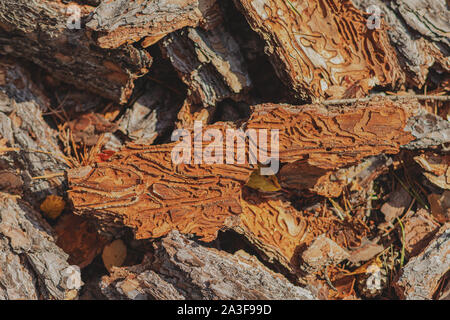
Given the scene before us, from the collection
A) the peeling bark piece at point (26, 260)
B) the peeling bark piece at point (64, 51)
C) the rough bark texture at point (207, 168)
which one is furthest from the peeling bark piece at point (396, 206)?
the peeling bark piece at point (26, 260)

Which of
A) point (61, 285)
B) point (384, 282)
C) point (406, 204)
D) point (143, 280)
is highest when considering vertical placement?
point (61, 285)

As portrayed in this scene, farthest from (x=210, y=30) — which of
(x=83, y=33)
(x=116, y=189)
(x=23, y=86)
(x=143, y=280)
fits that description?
(x=143, y=280)

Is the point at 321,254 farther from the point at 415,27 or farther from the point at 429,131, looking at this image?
the point at 415,27

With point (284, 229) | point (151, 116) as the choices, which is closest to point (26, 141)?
point (151, 116)

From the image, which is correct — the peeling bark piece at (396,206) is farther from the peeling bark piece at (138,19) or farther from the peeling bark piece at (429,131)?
the peeling bark piece at (138,19)

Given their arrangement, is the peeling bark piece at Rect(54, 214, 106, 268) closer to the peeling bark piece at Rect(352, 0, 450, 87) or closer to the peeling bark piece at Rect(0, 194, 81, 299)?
the peeling bark piece at Rect(0, 194, 81, 299)

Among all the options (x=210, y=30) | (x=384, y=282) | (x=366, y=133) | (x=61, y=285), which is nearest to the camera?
(x=366, y=133)

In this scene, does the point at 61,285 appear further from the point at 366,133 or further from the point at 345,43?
the point at 345,43
